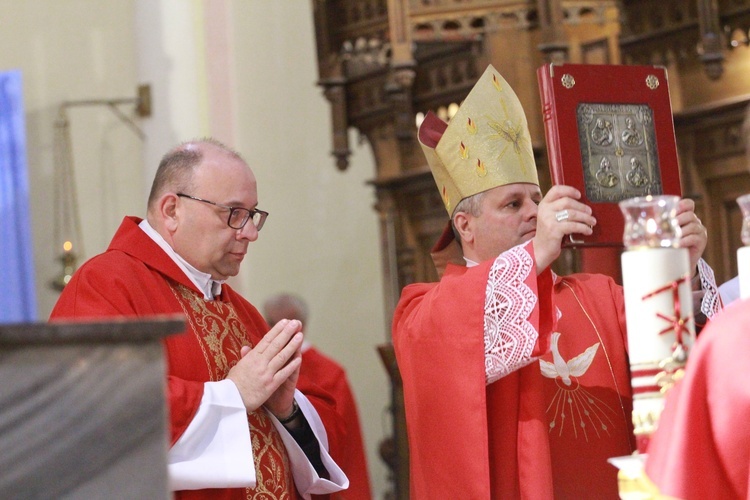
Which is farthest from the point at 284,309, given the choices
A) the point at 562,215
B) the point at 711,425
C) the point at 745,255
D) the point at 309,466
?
the point at 711,425

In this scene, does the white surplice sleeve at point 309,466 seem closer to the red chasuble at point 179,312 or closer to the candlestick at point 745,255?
the red chasuble at point 179,312

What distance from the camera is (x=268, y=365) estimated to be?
3590 mm

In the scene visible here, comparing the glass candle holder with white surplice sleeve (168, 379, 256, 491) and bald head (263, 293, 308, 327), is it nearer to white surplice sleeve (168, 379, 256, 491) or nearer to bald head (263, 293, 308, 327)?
white surplice sleeve (168, 379, 256, 491)

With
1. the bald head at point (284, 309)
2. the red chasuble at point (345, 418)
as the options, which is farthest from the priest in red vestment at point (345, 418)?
the bald head at point (284, 309)

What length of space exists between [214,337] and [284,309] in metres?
4.45

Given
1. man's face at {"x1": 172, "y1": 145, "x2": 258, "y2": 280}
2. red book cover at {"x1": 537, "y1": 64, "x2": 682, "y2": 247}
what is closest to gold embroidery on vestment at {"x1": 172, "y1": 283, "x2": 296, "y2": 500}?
man's face at {"x1": 172, "y1": 145, "x2": 258, "y2": 280}

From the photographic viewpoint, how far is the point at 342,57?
8023mm

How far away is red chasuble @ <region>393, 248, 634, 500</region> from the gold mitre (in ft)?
1.00

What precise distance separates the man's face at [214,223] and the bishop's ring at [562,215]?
1.04m

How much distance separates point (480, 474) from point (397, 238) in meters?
5.16

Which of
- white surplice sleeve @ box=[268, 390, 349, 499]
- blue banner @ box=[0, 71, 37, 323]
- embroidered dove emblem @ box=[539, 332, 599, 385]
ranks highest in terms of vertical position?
blue banner @ box=[0, 71, 37, 323]

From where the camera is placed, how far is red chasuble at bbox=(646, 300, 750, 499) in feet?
7.75

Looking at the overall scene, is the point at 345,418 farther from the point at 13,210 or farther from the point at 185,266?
the point at 13,210

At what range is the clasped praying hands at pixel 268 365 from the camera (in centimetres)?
359
